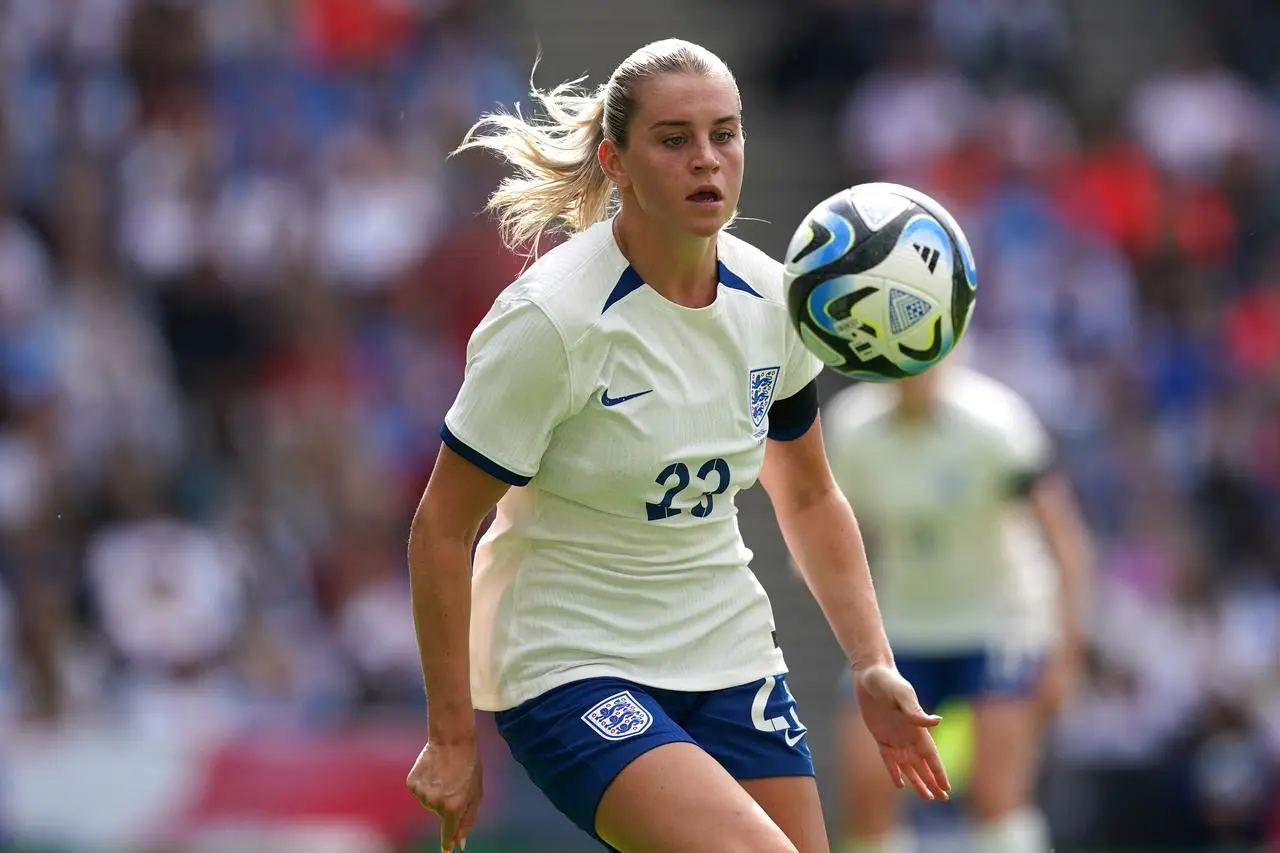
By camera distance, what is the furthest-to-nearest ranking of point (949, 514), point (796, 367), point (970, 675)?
point (949, 514)
point (970, 675)
point (796, 367)

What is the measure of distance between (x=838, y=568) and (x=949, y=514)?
11.2 ft

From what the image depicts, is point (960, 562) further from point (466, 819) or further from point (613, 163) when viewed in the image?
point (466, 819)

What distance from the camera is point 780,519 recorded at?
477cm

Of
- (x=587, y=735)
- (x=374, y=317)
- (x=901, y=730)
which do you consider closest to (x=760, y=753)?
(x=901, y=730)

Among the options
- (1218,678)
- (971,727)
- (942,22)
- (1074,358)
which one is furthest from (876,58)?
(971,727)

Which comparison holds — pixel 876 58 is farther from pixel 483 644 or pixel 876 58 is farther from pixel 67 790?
pixel 483 644

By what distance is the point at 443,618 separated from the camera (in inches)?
162

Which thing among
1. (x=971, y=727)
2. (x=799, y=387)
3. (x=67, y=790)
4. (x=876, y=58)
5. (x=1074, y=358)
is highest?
(x=876, y=58)

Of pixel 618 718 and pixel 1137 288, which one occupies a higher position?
pixel 1137 288

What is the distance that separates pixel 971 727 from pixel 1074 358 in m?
4.89

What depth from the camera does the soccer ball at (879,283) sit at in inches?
161

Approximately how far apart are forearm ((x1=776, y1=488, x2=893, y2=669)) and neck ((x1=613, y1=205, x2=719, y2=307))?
59 centimetres

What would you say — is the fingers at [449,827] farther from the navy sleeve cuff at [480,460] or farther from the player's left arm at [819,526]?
the player's left arm at [819,526]

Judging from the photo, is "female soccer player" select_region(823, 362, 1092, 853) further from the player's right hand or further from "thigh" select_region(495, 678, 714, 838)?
the player's right hand
